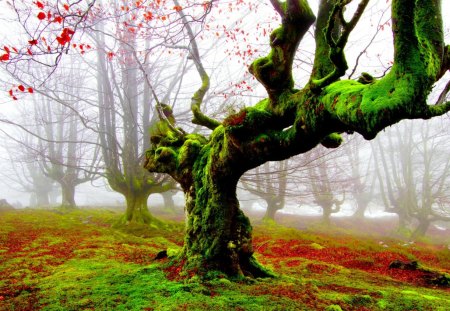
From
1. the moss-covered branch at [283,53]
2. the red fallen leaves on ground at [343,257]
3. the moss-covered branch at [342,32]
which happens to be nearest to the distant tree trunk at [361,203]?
the red fallen leaves on ground at [343,257]

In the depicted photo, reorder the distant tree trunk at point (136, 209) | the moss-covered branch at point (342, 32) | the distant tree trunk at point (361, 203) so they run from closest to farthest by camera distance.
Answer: the moss-covered branch at point (342, 32) → the distant tree trunk at point (136, 209) → the distant tree trunk at point (361, 203)

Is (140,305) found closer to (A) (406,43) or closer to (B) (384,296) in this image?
(B) (384,296)

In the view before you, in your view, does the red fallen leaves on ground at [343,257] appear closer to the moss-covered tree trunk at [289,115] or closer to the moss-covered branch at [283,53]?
the moss-covered tree trunk at [289,115]

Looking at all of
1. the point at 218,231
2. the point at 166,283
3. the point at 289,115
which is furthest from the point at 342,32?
the point at 166,283

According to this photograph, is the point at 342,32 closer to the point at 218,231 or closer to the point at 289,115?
the point at 289,115

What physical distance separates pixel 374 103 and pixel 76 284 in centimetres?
440

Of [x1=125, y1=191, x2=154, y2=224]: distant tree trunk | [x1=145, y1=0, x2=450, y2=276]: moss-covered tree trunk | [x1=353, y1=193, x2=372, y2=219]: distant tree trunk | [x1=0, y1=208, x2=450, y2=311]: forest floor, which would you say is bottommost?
[x1=353, y1=193, x2=372, y2=219]: distant tree trunk

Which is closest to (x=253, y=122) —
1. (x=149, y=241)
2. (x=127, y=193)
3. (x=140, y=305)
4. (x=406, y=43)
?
(x=406, y=43)

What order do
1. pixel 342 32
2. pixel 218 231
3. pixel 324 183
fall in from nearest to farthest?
pixel 342 32
pixel 218 231
pixel 324 183

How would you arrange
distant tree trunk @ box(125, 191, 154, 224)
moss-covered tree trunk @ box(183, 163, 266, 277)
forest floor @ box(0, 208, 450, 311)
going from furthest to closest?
distant tree trunk @ box(125, 191, 154, 224) < moss-covered tree trunk @ box(183, 163, 266, 277) < forest floor @ box(0, 208, 450, 311)

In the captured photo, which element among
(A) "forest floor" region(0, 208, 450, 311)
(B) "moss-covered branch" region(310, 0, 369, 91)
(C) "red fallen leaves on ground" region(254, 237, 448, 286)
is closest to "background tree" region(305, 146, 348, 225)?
(C) "red fallen leaves on ground" region(254, 237, 448, 286)

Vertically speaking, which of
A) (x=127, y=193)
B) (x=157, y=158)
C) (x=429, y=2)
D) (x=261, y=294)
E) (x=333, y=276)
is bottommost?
(x=333, y=276)

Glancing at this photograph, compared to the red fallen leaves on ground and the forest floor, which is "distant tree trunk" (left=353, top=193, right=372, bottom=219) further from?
the forest floor

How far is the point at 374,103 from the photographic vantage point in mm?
2188
